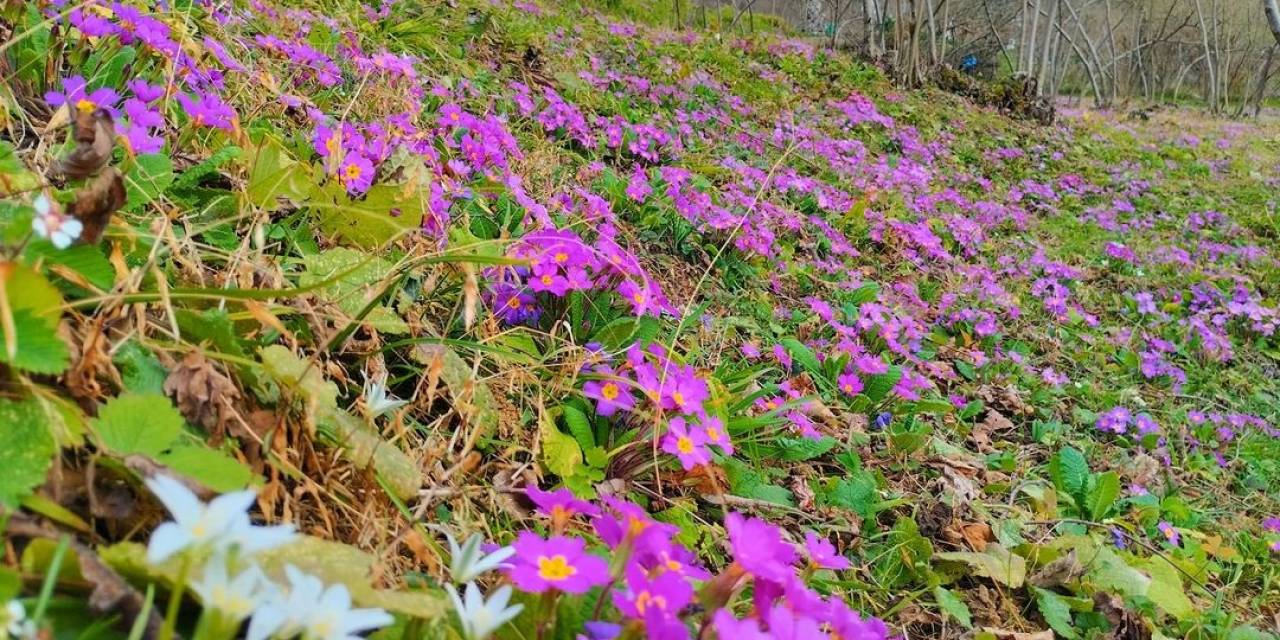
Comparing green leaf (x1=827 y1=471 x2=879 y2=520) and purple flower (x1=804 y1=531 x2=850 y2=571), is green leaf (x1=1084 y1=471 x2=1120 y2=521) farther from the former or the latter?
purple flower (x1=804 y1=531 x2=850 y2=571)

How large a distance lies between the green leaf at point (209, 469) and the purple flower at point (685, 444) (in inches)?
33.2

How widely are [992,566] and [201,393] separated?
5.61ft

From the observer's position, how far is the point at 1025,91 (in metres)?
Result: 10.7

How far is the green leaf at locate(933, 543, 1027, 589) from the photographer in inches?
73.3

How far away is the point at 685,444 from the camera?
153 centimetres

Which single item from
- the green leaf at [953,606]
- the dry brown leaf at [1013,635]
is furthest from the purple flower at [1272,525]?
the green leaf at [953,606]

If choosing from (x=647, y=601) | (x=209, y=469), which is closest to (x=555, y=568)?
(x=647, y=601)

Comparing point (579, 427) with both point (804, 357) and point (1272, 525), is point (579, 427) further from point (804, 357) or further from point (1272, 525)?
point (1272, 525)

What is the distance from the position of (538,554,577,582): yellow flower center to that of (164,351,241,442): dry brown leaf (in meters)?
0.42

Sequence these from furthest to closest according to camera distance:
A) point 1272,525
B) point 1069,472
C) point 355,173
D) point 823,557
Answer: point 1272,525 → point 1069,472 → point 355,173 → point 823,557

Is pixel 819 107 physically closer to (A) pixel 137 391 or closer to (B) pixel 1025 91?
(B) pixel 1025 91

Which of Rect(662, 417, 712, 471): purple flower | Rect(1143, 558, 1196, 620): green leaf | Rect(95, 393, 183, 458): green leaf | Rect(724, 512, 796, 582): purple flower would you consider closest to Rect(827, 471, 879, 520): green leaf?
Rect(662, 417, 712, 471): purple flower

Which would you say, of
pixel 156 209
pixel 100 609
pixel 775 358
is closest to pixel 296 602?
pixel 100 609

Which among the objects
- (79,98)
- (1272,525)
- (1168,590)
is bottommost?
(1272,525)
